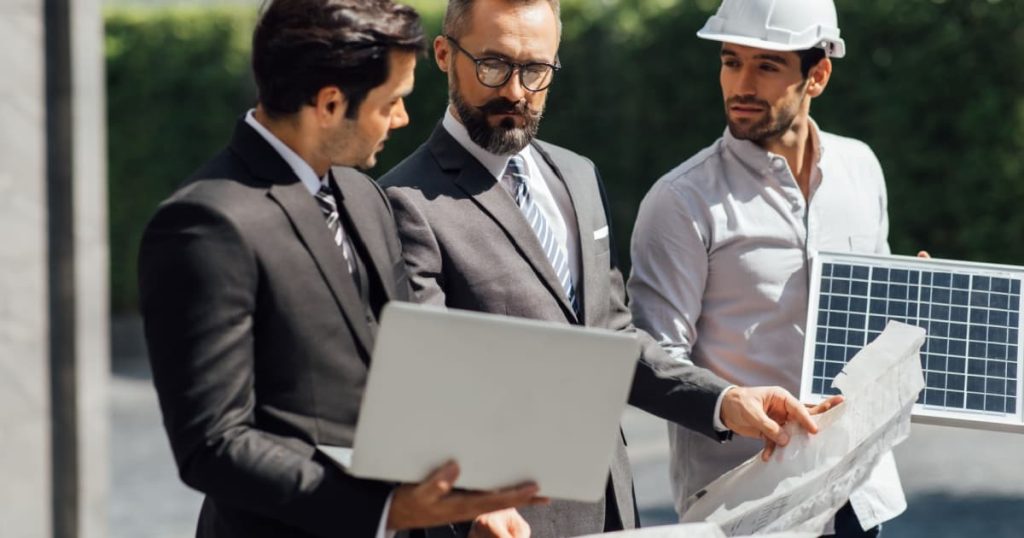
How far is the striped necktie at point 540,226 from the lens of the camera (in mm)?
3643

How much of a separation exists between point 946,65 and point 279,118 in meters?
9.02

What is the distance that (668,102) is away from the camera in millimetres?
12750

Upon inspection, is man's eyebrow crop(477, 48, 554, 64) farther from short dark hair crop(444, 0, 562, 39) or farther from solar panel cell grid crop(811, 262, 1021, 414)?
solar panel cell grid crop(811, 262, 1021, 414)

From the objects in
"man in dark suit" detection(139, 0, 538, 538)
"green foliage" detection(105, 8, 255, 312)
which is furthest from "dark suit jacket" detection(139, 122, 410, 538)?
"green foliage" detection(105, 8, 255, 312)

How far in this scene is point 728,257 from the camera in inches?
158

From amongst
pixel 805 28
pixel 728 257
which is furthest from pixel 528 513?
pixel 805 28

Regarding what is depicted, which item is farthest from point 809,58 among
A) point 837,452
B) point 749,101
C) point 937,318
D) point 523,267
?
point 837,452

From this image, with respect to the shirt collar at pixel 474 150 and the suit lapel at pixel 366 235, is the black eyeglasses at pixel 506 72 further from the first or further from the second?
the suit lapel at pixel 366 235

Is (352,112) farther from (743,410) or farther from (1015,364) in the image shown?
(1015,364)

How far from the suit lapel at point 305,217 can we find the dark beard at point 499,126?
2.78 feet

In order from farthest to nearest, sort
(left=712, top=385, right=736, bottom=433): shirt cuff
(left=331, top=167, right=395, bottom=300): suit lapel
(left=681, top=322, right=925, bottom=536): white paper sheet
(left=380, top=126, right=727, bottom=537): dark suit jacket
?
(left=712, top=385, right=736, bottom=433): shirt cuff, (left=380, top=126, right=727, bottom=537): dark suit jacket, (left=681, top=322, right=925, bottom=536): white paper sheet, (left=331, top=167, right=395, bottom=300): suit lapel

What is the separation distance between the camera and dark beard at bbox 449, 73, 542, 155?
356 cm

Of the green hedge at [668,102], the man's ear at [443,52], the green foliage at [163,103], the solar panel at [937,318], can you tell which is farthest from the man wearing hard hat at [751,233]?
the green foliage at [163,103]

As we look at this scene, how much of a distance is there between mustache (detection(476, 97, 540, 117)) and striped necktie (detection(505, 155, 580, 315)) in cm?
19
